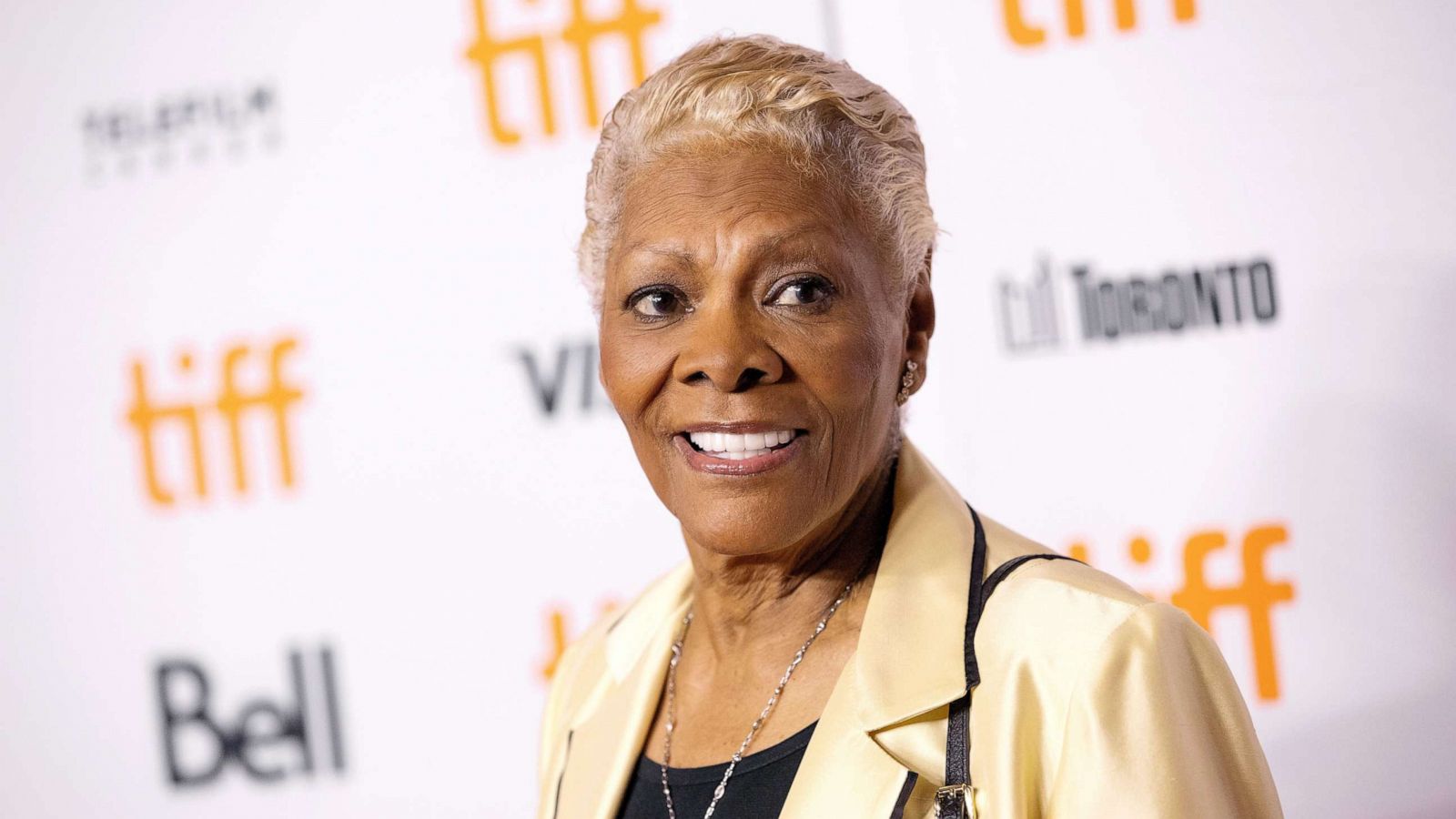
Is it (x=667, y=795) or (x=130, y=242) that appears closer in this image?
(x=667, y=795)

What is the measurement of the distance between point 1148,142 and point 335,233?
144 centimetres

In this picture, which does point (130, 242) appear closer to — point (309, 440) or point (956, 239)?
point (309, 440)

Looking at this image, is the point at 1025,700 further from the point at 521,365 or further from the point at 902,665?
the point at 521,365

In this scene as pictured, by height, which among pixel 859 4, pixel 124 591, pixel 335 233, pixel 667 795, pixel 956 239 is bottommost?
pixel 667 795

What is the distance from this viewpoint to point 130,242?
259cm

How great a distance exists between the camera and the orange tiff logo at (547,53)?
2.33 metres

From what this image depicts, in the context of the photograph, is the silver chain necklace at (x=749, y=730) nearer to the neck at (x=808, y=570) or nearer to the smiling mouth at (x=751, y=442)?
the neck at (x=808, y=570)

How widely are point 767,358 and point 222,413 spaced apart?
164 cm

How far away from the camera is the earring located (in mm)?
1378

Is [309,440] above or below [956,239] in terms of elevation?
below

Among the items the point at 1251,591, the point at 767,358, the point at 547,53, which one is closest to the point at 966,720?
the point at 767,358

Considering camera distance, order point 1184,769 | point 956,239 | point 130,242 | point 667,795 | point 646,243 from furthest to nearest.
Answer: point 130,242
point 956,239
point 667,795
point 646,243
point 1184,769

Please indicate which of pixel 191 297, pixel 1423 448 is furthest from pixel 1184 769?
pixel 191 297

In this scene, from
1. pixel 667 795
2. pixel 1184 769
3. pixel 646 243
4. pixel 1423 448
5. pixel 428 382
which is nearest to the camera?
pixel 1184 769
